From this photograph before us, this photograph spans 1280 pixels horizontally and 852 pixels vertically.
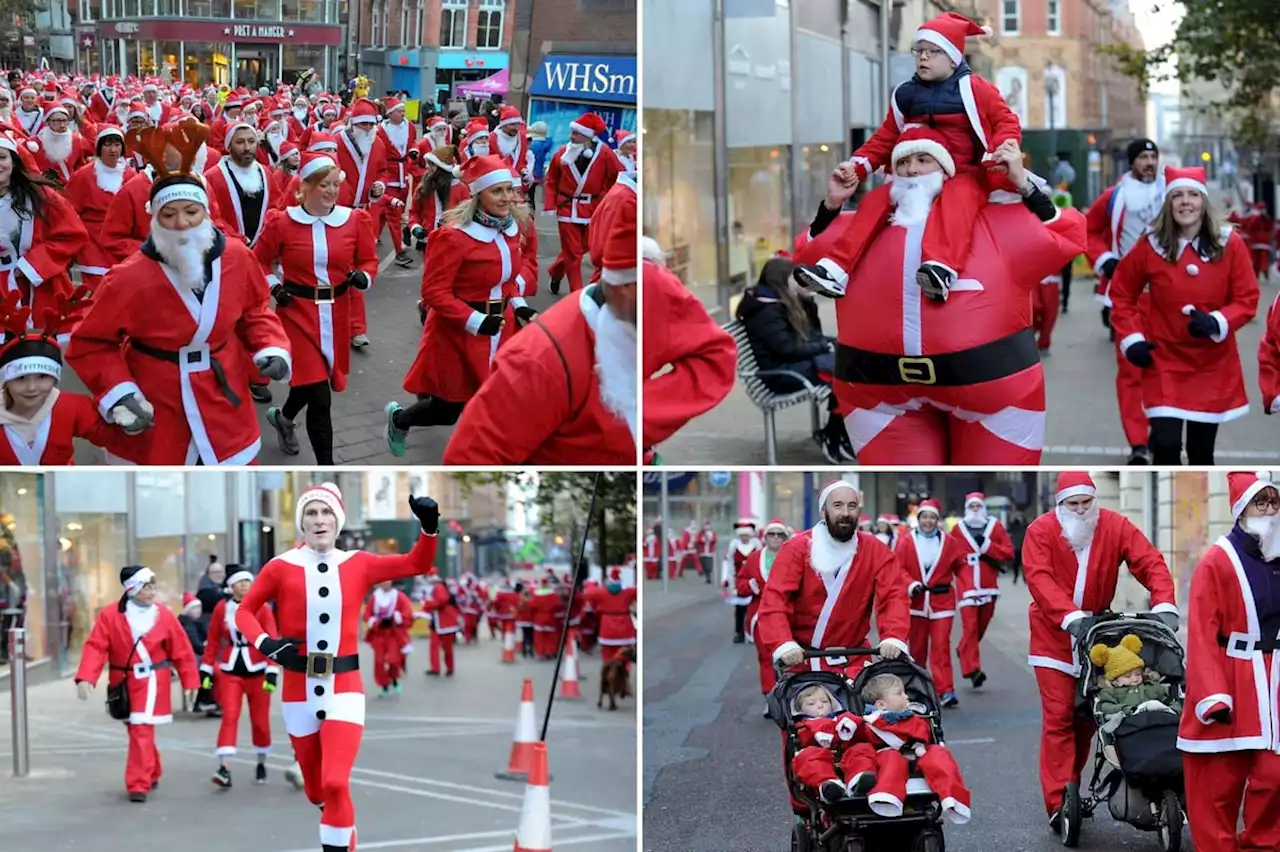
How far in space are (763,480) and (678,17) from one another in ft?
9.95

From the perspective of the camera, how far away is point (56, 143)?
8289 mm

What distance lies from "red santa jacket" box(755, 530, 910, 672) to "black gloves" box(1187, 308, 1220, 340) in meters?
2.10

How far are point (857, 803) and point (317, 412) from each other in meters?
3.02

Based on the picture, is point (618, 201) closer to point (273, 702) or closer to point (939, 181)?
point (939, 181)

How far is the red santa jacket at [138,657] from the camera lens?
9.71 metres

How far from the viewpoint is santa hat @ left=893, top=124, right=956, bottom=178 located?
573cm

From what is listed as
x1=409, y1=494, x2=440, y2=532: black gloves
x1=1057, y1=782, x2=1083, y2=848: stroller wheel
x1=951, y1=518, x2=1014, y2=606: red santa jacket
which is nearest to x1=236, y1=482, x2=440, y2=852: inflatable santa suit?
x1=409, y1=494, x2=440, y2=532: black gloves

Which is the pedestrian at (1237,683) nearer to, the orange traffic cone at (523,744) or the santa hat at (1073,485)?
the santa hat at (1073,485)

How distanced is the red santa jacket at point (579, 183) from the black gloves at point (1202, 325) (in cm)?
292

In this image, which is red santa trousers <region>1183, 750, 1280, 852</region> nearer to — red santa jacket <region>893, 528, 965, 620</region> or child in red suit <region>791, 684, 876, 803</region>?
child in red suit <region>791, 684, 876, 803</region>

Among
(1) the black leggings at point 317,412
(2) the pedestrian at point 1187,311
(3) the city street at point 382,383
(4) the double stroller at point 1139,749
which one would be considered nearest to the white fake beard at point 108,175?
(3) the city street at point 382,383

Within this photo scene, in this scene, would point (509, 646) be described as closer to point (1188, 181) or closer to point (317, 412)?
point (317, 412)

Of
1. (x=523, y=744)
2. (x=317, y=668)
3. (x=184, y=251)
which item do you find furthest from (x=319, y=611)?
(x=523, y=744)

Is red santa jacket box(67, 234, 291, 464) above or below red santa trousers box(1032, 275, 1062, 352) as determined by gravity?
below
